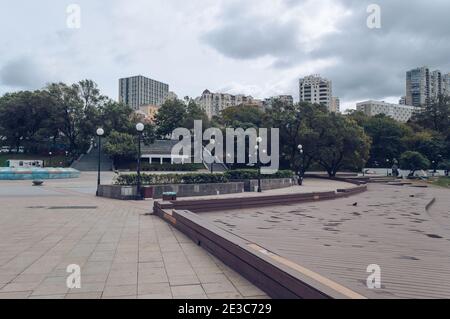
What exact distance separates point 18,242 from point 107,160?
52223 mm

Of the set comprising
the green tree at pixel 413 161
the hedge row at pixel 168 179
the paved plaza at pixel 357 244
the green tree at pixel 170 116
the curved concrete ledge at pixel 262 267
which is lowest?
the paved plaza at pixel 357 244

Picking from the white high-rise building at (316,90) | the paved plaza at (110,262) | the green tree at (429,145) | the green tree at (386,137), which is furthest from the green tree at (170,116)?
the white high-rise building at (316,90)

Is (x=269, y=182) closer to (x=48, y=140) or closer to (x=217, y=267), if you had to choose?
(x=217, y=267)

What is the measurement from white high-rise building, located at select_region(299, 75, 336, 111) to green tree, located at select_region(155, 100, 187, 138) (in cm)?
6831

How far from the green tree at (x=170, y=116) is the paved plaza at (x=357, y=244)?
5506 centimetres

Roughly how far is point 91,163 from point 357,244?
5222 cm

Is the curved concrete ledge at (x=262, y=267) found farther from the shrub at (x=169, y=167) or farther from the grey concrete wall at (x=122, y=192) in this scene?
the shrub at (x=169, y=167)

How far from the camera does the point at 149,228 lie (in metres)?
9.64

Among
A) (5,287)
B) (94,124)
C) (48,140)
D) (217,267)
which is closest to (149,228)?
(217,267)

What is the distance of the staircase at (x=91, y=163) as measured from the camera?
51869 millimetres

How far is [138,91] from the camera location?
539 ft

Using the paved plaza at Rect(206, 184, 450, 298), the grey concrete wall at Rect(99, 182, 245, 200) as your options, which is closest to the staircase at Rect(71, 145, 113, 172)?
the grey concrete wall at Rect(99, 182, 245, 200)

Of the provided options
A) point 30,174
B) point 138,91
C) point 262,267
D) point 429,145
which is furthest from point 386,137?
point 138,91
